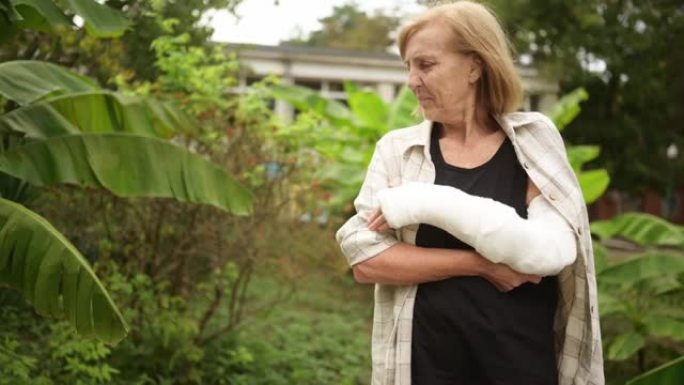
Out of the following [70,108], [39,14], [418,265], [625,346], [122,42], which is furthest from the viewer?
[122,42]

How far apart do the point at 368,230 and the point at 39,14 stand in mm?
2608

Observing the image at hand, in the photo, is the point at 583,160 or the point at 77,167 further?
the point at 583,160

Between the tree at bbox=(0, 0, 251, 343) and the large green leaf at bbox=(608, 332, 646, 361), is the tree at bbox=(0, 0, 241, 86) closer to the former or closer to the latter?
the tree at bbox=(0, 0, 251, 343)

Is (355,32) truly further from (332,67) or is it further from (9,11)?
(9,11)

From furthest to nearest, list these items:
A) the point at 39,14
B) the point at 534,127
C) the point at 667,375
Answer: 1. the point at 39,14
2. the point at 667,375
3. the point at 534,127

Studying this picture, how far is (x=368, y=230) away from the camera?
2.29 m

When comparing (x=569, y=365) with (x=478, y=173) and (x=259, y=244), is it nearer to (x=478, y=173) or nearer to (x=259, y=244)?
(x=478, y=173)

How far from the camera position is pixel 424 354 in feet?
7.39

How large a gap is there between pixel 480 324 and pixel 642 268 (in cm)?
432

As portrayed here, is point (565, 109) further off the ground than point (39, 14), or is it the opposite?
point (39, 14)

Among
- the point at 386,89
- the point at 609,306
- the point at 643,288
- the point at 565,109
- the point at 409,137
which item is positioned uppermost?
the point at 409,137

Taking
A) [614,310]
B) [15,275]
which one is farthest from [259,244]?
[15,275]

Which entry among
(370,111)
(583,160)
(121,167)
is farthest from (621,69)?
(121,167)

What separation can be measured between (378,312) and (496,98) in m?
0.73
